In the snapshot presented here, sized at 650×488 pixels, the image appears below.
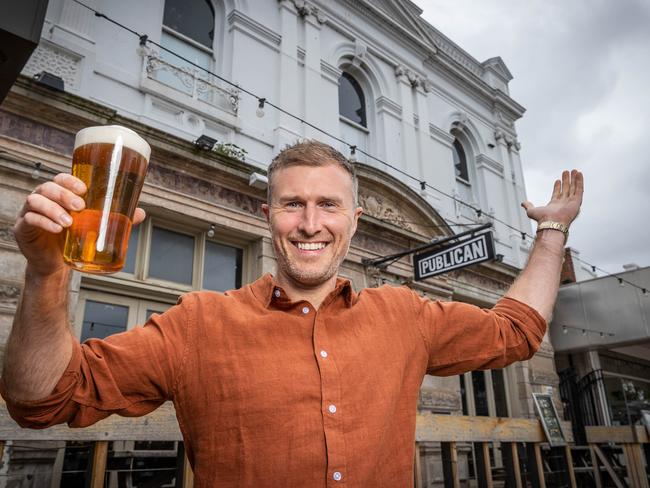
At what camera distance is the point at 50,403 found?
1.14 meters

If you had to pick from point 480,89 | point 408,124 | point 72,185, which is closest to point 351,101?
point 408,124

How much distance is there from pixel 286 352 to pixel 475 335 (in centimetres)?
77

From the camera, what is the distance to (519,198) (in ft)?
39.6

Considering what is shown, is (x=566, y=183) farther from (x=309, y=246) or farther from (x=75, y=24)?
(x=75, y=24)

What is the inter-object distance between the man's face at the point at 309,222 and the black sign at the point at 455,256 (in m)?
4.86

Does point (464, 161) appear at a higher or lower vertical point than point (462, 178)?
higher

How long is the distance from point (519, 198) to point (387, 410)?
11.7 meters

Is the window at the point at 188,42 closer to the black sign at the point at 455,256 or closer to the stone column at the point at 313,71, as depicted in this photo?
the stone column at the point at 313,71

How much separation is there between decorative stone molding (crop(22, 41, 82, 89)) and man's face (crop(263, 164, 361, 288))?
4.71 m

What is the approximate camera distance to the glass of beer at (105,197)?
1070 millimetres

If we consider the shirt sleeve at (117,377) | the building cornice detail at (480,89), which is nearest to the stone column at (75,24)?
the shirt sleeve at (117,377)

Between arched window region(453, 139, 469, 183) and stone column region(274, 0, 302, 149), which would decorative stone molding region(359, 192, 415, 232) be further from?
arched window region(453, 139, 469, 183)

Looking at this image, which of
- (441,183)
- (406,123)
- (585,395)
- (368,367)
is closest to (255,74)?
(406,123)

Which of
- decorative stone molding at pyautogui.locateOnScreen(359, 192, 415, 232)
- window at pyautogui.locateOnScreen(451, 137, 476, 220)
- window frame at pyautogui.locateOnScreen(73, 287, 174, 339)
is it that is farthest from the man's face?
window at pyautogui.locateOnScreen(451, 137, 476, 220)
